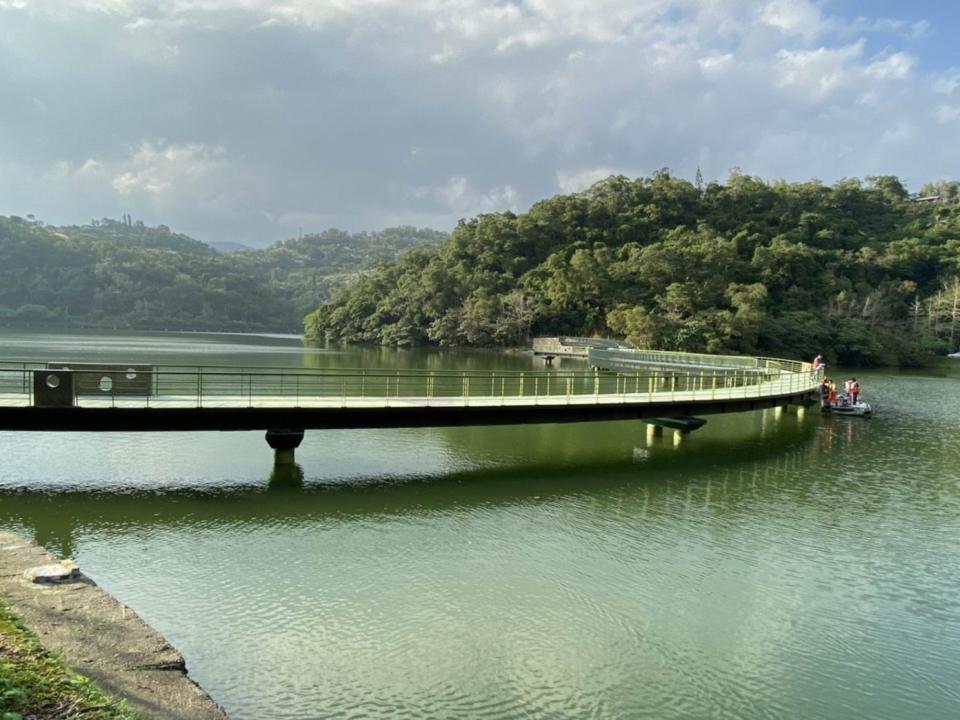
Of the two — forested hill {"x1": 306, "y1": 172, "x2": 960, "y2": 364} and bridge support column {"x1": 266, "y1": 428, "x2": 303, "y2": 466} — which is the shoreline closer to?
bridge support column {"x1": 266, "y1": 428, "x2": 303, "y2": 466}

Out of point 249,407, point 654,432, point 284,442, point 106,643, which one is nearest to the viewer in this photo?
point 106,643

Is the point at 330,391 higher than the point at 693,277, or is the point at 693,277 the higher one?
the point at 693,277

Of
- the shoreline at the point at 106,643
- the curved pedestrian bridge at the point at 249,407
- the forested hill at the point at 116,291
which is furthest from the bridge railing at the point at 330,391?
the forested hill at the point at 116,291

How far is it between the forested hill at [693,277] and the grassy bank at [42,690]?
220 feet

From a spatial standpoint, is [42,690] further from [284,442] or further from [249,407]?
[284,442]

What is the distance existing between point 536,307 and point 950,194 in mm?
113662

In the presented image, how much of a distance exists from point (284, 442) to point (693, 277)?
2677 inches

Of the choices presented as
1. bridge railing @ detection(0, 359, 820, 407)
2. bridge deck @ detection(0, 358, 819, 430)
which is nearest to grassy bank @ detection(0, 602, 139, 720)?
bridge railing @ detection(0, 359, 820, 407)

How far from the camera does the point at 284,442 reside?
18.6m

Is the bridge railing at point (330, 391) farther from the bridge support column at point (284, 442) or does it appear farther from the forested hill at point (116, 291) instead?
the forested hill at point (116, 291)

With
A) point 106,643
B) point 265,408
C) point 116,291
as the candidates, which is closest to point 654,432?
point 265,408

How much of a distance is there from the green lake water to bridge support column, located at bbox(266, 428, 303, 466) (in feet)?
1.74

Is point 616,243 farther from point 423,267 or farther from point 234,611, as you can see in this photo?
point 234,611

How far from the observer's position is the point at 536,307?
289ft
